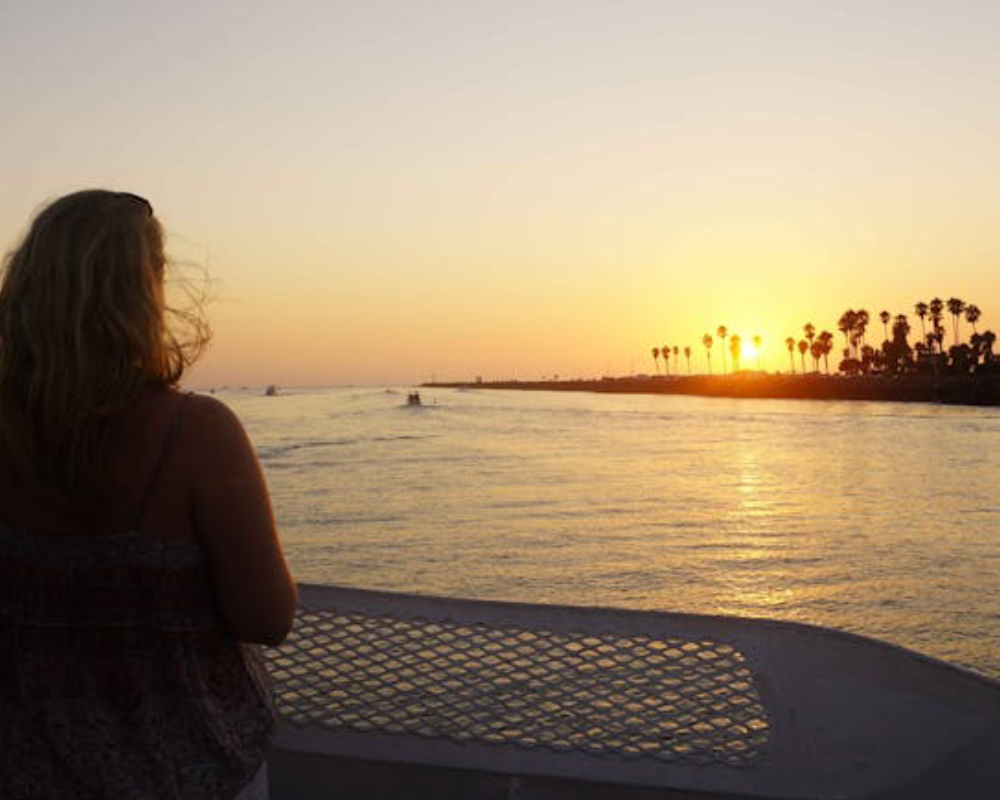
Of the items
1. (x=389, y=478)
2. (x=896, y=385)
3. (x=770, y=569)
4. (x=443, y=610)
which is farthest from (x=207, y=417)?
(x=896, y=385)

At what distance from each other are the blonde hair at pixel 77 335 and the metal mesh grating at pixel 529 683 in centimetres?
209

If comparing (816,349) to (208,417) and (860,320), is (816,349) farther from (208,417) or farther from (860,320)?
(208,417)

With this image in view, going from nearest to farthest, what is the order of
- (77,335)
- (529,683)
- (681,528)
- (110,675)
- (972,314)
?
1. (77,335)
2. (110,675)
3. (529,683)
4. (681,528)
5. (972,314)

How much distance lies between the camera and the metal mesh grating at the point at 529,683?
11.2ft

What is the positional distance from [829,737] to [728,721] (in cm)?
33

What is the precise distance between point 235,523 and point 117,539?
0.20m

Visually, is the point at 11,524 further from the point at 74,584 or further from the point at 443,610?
the point at 443,610

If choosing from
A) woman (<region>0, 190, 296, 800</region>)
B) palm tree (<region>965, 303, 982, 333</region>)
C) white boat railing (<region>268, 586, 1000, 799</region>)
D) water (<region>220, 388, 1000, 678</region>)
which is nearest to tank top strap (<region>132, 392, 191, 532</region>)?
woman (<region>0, 190, 296, 800</region>)

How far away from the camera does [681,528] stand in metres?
22.8

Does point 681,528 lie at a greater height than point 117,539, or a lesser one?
lesser

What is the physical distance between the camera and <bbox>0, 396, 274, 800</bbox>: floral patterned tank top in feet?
5.08

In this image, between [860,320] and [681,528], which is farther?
[860,320]

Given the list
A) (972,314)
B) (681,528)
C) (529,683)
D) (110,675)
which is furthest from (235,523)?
(972,314)

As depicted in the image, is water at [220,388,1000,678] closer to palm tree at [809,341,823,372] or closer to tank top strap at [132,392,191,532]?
tank top strap at [132,392,191,532]
